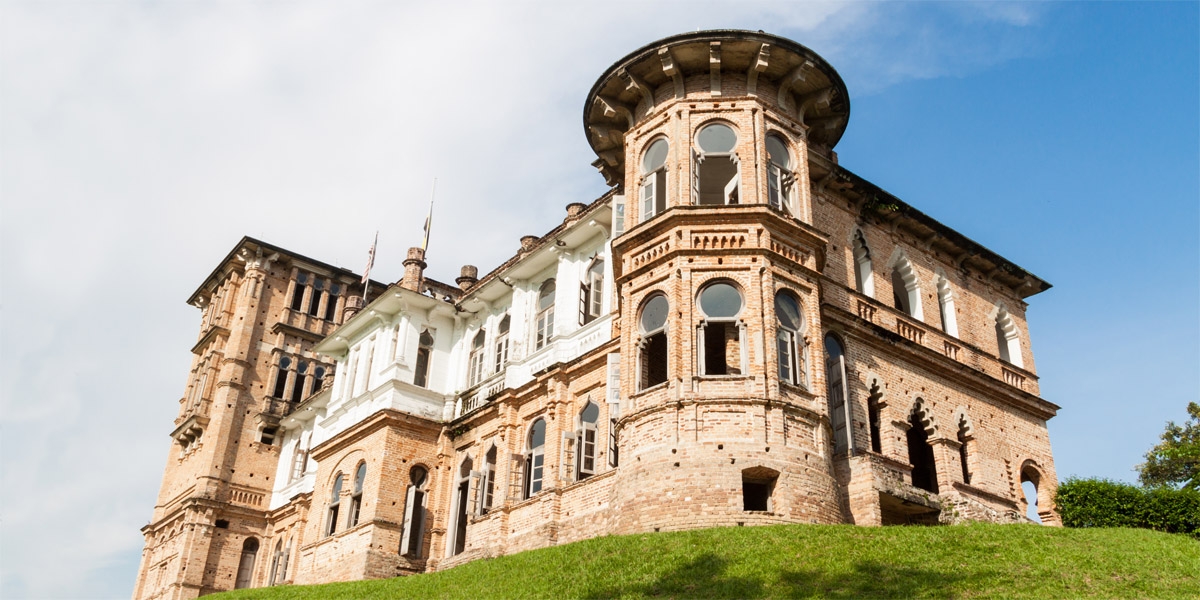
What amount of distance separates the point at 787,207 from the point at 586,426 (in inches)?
285

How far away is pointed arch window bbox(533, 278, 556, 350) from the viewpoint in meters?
28.2

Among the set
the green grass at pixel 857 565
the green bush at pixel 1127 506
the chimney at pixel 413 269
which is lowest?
the green grass at pixel 857 565

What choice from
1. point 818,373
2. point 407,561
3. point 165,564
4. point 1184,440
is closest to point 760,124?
point 818,373

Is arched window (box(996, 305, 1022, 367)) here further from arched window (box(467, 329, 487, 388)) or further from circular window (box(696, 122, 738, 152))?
arched window (box(467, 329, 487, 388))

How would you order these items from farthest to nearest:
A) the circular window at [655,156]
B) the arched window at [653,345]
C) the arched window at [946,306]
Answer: the arched window at [946,306], the circular window at [655,156], the arched window at [653,345]

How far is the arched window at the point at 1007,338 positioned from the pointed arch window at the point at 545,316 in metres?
12.8

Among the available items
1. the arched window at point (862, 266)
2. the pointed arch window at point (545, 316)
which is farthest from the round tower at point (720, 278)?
the pointed arch window at point (545, 316)

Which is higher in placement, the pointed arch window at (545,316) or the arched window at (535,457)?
the pointed arch window at (545,316)

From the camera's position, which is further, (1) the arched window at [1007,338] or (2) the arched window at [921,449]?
(1) the arched window at [1007,338]

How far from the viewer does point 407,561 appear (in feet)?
91.2

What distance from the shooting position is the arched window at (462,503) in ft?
93.0

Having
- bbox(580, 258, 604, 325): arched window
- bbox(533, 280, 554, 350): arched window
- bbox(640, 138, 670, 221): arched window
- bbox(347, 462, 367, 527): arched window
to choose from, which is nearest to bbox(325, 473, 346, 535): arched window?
bbox(347, 462, 367, 527): arched window

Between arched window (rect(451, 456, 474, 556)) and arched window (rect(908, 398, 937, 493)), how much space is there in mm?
11906

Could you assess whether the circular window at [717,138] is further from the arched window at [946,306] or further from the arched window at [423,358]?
the arched window at [423,358]
